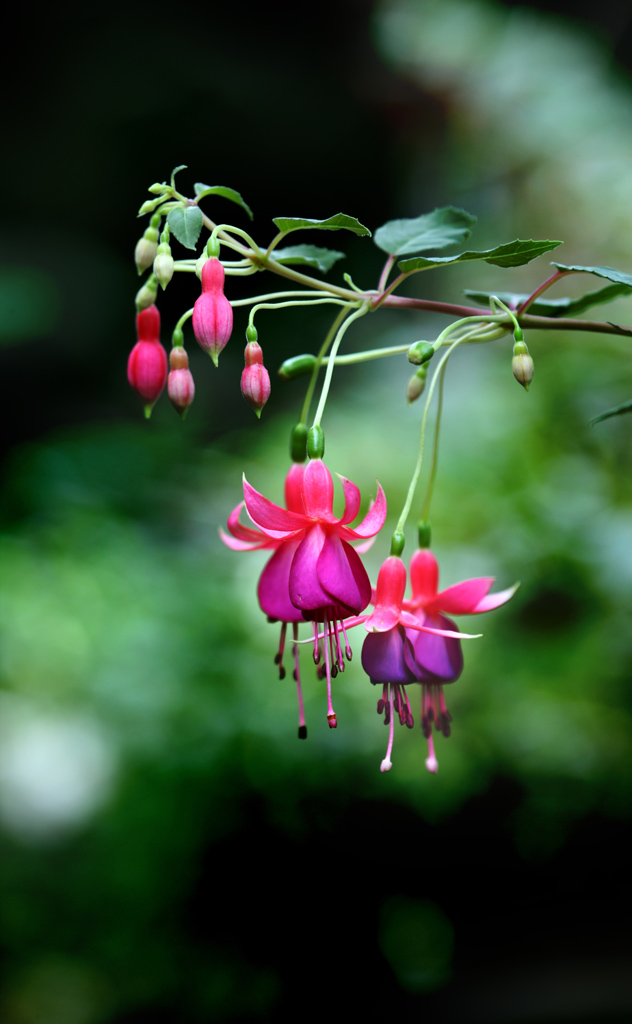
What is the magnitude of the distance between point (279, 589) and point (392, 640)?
0.10 metres

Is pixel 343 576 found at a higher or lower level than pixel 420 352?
lower

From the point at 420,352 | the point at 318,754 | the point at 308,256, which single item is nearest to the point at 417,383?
the point at 420,352

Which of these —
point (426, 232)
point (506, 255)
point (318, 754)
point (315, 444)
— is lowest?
point (318, 754)

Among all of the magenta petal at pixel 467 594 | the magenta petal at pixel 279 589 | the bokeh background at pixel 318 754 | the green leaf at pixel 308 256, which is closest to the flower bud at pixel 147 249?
the green leaf at pixel 308 256

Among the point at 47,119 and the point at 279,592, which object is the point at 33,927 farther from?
the point at 47,119

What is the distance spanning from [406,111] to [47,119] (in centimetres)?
152

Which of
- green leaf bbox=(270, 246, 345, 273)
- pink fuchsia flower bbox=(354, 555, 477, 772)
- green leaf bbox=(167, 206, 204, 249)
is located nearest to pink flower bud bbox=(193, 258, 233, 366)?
green leaf bbox=(167, 206, 204, 249)

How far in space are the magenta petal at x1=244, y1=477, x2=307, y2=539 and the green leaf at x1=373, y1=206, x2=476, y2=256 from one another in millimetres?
271

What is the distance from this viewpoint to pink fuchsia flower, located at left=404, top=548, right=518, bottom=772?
573 millimetres

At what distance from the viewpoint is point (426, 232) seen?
66cm

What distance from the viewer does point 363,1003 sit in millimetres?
1707

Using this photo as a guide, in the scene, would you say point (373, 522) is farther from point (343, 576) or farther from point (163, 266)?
point (163, 266)

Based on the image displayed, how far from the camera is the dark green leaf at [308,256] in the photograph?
62cm

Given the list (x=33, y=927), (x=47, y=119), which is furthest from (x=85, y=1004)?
(x=47, y=119)
